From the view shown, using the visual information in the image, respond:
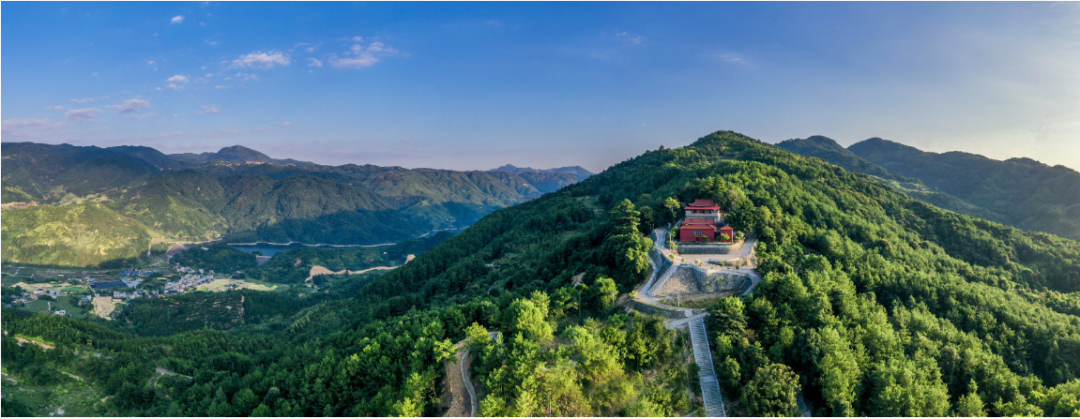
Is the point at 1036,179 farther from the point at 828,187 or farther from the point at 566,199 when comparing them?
the point at 566,199

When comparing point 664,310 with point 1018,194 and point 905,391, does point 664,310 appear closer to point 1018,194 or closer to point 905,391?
point 905,391

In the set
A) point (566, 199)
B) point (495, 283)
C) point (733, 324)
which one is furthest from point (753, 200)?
point (566, 199)

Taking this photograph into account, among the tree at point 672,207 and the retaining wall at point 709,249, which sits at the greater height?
the tree at point 672,207

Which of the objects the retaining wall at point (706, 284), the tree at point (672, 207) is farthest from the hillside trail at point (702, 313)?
the tree at point (672, 207)

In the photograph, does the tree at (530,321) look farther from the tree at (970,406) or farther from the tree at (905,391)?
the tree at (970,406)

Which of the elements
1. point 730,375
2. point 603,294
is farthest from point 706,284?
point 730,375

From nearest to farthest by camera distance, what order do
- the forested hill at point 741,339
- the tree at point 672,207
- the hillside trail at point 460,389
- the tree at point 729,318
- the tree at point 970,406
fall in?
1. the tree at point 970,406
2. the forested hill at point 741,339
3. the hillside trail at point 460,389
4. the tree at point 729,318
5. the tree at point 672,207

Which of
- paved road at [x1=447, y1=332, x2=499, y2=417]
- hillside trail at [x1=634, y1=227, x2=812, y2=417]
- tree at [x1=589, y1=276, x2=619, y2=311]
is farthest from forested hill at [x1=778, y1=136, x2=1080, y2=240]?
paved road at [x1=447, y1=332, x2=499, y2=417]
